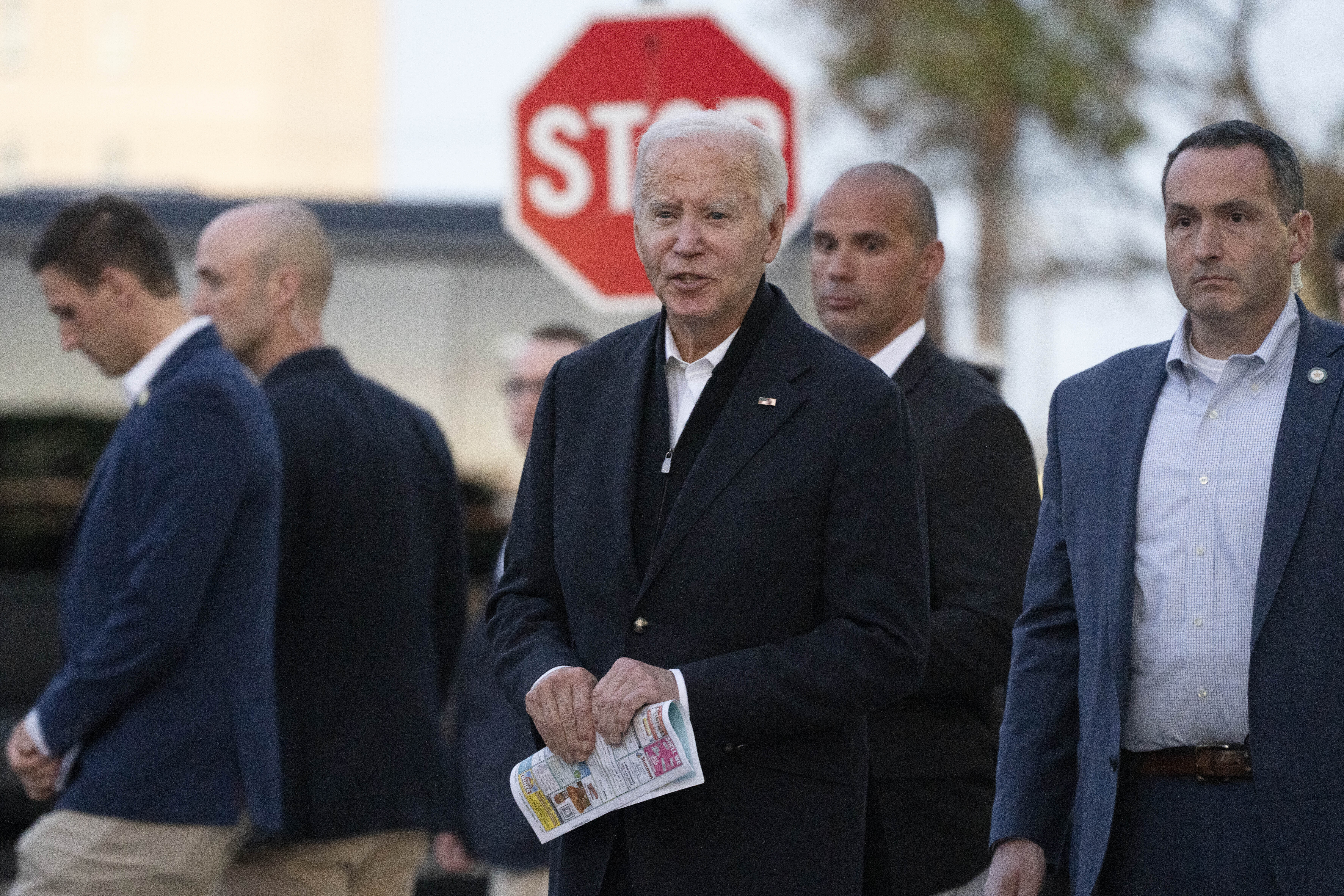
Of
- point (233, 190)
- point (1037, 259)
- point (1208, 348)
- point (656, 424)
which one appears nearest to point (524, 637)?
point (656, 424)

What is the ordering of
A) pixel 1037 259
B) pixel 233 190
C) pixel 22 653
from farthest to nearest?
pixel 233 190, pixel 1037 259, pixel 22 653

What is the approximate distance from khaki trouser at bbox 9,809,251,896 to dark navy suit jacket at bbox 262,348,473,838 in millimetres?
317

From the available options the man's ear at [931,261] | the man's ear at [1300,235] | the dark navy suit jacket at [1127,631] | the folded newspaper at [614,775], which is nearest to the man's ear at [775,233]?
the dark navy suit jacket at [1127,631]

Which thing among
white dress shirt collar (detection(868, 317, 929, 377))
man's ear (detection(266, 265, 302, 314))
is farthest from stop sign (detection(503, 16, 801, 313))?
white dress shirt collar (detection(868, 317, 929, 377))

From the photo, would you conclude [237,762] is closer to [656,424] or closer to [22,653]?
[656,424]

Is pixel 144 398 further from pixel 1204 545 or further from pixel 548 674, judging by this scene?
pixel 1204 545

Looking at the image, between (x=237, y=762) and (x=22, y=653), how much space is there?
6.23m

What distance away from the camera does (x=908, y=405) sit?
12.5 ft

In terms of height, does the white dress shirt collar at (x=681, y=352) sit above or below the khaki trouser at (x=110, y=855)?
above

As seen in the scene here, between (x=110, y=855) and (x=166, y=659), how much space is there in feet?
1.57

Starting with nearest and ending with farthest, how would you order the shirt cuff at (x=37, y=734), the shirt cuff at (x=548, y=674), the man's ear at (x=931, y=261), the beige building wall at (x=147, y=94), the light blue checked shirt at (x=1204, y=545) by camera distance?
the shirt cuff at (x=548, y=674)
the light blue checked shirt at (x=1204, y=545)
the shirt cuff at (x=37, y=734)
the man's ear at (x=931, y=261)
the beige building wall at (x=147, y=94)

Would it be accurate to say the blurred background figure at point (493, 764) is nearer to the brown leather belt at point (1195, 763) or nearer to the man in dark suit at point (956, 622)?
the man in dark suit at point (956, 622)

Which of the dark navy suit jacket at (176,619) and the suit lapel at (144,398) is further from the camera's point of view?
the suit lapel at (144,398)

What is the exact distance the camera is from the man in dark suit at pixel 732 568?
2898 mm
